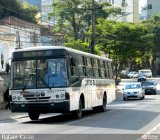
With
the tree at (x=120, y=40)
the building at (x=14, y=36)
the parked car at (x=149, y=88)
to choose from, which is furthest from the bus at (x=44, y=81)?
the tree at (x=120, y=40)

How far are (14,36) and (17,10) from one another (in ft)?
59.4

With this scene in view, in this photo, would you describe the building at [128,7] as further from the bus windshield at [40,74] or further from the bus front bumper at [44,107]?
the bus front bumper at [44,107]

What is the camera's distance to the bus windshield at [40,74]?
21.1m

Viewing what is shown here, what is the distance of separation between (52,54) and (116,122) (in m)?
3.84

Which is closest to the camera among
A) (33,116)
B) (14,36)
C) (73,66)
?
(73,66)

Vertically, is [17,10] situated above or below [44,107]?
above

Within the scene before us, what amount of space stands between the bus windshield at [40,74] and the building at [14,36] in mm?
30608

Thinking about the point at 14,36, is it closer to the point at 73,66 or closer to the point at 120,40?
the point at 120,40

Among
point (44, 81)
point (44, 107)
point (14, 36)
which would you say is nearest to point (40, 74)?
point (44, 81)

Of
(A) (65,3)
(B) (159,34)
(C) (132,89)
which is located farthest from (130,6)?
(C) (132,89)

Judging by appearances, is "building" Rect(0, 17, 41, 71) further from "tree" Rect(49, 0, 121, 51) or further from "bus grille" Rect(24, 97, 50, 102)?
"bus grille" Rect(24, 97, 50, 102)

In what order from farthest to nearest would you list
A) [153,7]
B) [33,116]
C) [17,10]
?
[153,7], [17,10], [33,116]

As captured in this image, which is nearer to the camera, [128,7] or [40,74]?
[40,74]

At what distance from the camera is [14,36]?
58.2m
